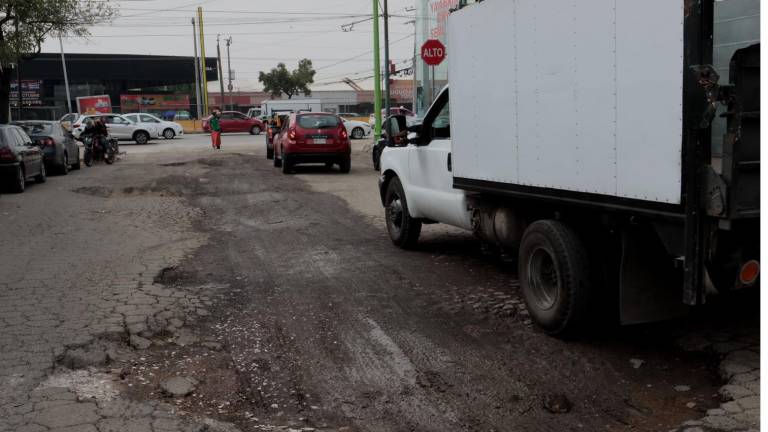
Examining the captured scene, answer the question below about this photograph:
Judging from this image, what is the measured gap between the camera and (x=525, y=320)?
5875 millimetres

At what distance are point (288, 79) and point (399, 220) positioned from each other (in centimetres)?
7269

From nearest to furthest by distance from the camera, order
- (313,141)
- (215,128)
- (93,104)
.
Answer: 1. (313,141)
2. (215,128)
3. (93,104)

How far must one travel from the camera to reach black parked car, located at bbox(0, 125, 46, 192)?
15.8m

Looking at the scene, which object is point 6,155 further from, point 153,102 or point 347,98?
point 347,98

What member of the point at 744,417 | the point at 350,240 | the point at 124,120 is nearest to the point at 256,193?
the point at 350,240

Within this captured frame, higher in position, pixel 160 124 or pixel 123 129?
pixel 160 124

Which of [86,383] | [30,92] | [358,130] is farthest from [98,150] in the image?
[30,92]

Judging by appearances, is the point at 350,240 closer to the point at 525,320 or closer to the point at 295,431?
the point at 525,320

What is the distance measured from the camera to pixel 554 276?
547 cm

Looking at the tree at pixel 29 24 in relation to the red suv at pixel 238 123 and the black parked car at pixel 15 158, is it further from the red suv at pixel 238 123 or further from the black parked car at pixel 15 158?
the red suv at pixel 238 123

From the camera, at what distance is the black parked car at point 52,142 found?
798 inches

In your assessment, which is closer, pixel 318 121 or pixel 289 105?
pixel 318 121

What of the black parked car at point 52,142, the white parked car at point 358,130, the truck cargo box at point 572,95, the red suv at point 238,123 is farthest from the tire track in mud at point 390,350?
the red suv at point 238,123

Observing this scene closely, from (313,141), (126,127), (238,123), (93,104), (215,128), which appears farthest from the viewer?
(93,104)
